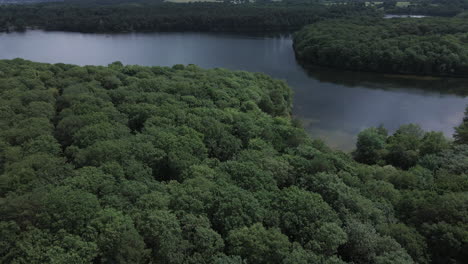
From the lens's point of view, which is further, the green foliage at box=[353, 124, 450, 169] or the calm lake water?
the calm lake water

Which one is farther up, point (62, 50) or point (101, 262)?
point (62, 50)

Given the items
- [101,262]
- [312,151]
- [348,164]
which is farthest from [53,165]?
[348,164]

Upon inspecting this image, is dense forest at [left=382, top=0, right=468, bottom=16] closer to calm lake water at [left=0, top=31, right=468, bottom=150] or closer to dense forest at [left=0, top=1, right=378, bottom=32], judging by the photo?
dense forest at [left=0, top=1, right=378, bottom=32]

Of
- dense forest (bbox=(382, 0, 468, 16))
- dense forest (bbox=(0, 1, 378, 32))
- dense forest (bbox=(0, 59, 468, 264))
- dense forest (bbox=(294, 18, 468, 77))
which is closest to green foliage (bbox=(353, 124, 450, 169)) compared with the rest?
dense forest (bbox=(0, 59, 468, 264))

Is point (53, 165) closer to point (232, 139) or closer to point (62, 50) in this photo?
point (232, 139)

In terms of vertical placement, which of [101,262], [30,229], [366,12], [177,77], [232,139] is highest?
[366,12]

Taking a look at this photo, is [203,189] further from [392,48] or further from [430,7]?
[430,7]

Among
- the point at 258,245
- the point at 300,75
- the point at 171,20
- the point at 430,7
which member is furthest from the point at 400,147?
the point at 430,7
